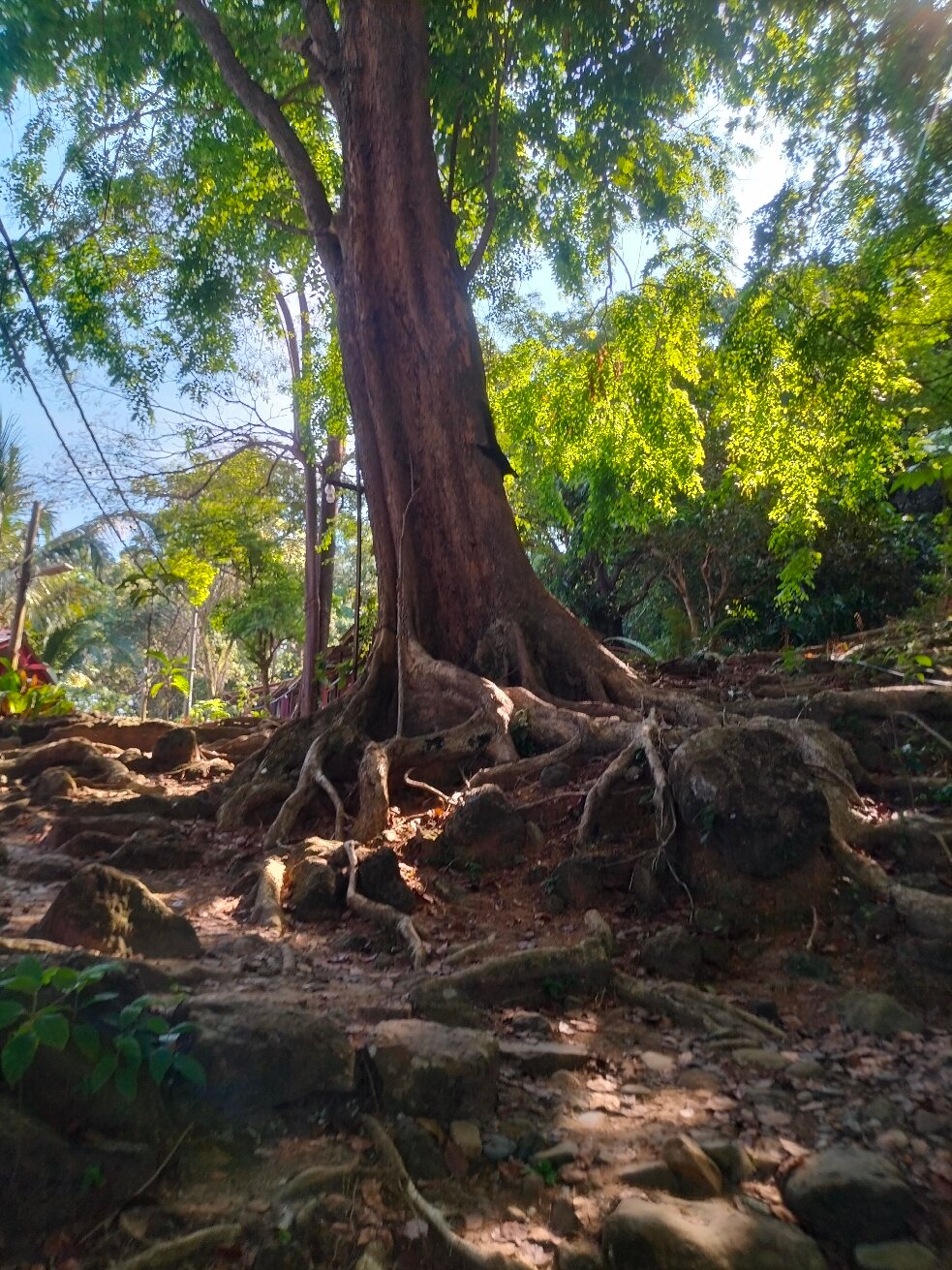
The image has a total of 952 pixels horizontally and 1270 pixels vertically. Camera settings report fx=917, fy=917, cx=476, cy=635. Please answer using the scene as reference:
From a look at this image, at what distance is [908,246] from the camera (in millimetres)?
7699

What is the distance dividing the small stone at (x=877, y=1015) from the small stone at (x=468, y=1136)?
161 centimetres

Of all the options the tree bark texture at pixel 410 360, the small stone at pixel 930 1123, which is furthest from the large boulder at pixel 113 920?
the tree bark texture at pixel 410 360

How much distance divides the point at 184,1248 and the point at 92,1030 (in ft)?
1.78

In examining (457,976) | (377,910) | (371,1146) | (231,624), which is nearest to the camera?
(371,1146)

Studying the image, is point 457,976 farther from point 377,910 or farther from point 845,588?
point 845,588

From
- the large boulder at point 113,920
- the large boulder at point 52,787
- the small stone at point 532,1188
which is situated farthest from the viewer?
the large boulder at point 52,787

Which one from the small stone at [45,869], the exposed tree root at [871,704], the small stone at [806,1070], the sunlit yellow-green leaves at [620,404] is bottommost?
the small stone at [806,1070]

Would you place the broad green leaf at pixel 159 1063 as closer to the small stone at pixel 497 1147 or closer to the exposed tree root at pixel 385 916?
the small stone at pixel 497 1147

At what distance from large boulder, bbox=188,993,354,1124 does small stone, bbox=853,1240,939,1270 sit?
1370 mm

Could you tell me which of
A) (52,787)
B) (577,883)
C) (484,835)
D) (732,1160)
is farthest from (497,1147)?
(52,787)

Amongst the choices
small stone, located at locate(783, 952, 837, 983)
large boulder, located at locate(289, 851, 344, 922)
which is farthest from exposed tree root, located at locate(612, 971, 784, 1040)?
large boulder, located at locate(289, 851, 344, 922)

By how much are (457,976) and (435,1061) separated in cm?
92

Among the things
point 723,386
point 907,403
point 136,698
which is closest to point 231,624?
point 723,386

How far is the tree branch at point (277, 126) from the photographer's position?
788 centimetres
